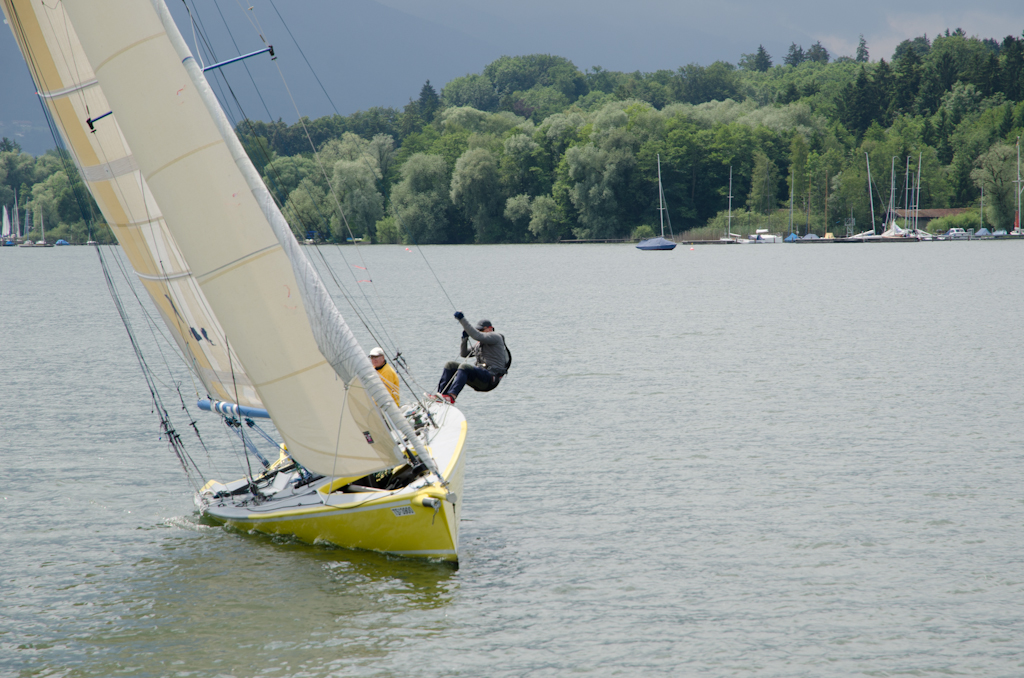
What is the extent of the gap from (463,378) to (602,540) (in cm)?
409

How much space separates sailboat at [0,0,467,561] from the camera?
12.5 metres

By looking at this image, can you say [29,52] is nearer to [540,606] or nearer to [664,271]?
[540,606]

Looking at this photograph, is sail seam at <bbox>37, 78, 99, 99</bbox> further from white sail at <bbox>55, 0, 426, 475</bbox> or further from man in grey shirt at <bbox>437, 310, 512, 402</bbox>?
man in grey shirt at <bbox>437, 310, 512, 402</bbox>

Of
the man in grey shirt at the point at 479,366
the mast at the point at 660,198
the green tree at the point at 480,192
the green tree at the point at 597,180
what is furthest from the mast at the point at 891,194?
the man in grey shirt at the point at 479,366

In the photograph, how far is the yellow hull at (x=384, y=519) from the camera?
A: 13.3 meters

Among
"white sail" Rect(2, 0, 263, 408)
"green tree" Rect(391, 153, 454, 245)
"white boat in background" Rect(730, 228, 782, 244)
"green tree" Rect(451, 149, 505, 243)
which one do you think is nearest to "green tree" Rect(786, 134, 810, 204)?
"white boat in background" Rect(730, 228, 782, 244)

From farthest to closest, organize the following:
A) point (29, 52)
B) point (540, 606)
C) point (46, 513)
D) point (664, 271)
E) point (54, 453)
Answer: point (664, 271)
point (54, 453)
point (46, 513)
point (29, 52)
point (540, 606)

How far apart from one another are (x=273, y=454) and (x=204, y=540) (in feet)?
19.5

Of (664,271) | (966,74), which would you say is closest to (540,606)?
(664,271)

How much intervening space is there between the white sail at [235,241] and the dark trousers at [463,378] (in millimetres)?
4239

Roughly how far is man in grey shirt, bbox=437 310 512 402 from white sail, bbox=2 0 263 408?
352 centimetres

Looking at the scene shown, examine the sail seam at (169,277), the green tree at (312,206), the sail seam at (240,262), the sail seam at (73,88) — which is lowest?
the sail seam at (169,277)

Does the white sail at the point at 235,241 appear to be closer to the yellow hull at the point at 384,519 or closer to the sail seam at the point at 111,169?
the yellow hull at the point at 384,519

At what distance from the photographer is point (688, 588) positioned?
43.8 ft
